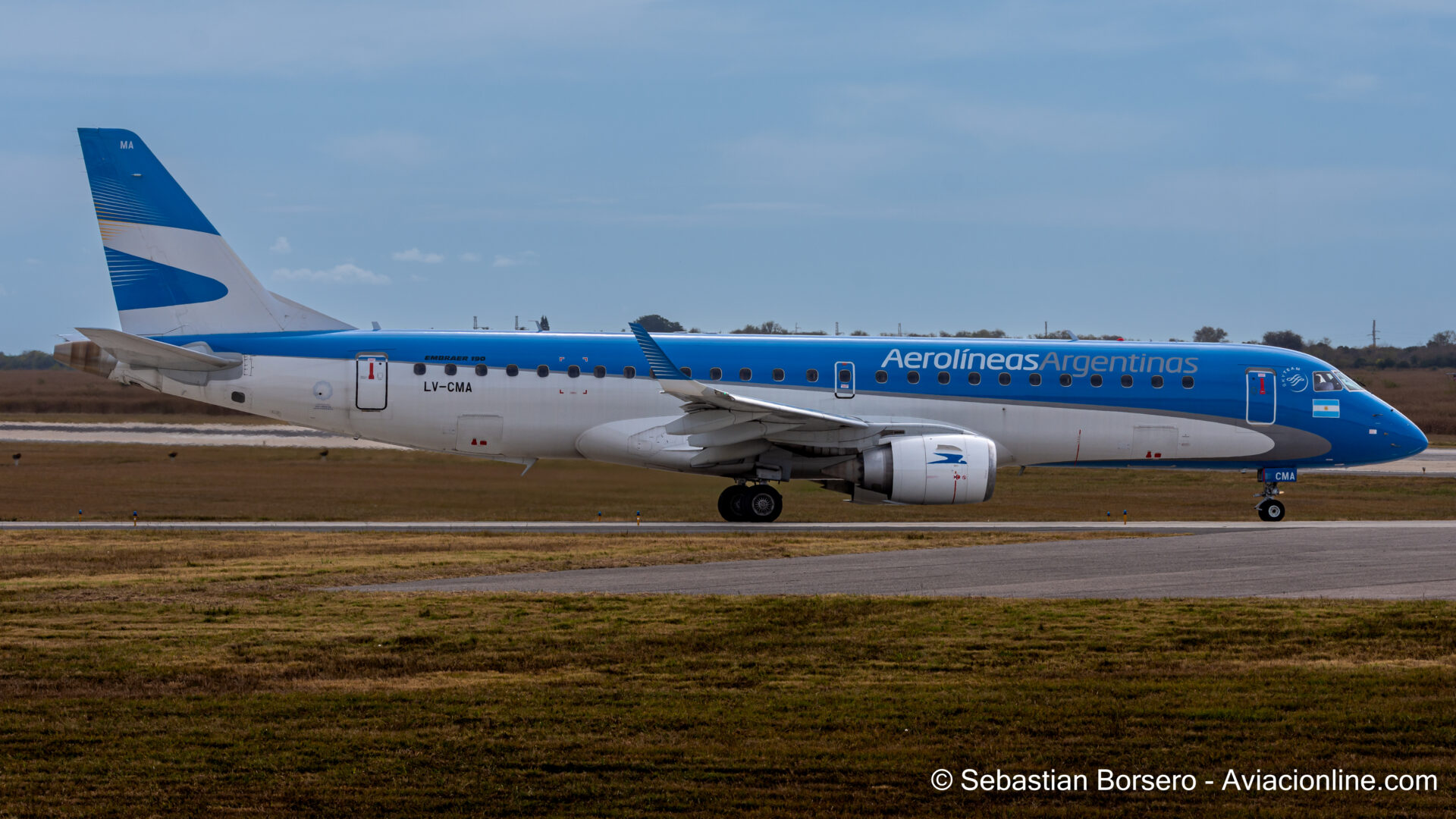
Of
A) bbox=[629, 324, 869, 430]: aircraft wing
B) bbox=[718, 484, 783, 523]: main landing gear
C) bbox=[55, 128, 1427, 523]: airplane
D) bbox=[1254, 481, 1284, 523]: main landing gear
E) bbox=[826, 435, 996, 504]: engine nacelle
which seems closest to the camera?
bbox=[629, 324, 869, 430]: aircraft wing

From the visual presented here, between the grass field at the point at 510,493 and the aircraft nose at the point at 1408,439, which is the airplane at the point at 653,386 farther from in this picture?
the grass field at the point at 510,493

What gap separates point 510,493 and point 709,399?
583cm

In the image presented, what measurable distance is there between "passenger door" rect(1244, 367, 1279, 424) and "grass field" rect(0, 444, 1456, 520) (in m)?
2.89

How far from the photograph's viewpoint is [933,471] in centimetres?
2219

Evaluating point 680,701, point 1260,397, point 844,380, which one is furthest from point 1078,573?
point 1260,397

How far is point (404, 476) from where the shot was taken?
29984 millimetres

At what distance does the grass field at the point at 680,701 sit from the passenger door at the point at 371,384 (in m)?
9.16

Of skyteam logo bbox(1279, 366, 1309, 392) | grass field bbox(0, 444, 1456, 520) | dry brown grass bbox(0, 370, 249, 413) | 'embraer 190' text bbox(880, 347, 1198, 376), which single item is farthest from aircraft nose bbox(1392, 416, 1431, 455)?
dry brown grass bbox(0, 370, 249, 413)

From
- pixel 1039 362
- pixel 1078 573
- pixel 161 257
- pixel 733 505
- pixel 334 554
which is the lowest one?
pixel 334 554

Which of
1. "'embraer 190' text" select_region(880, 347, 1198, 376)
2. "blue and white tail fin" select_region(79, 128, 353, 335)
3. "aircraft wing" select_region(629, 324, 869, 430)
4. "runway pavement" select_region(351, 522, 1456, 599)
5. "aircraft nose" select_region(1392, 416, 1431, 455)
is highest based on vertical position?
"blue and white tail fin" select_region(79, 128, 353, 335)

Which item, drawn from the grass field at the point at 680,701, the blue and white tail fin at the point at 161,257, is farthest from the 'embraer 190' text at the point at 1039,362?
the blue and white tail fin at the point at 161,257

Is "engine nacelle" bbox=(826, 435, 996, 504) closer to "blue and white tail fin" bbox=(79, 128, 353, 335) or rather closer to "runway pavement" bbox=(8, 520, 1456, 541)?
"runway pavement" bbox=(8, 520, 1456, 541)

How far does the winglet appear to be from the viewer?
21.6 m

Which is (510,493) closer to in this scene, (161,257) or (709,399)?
(709,399)
